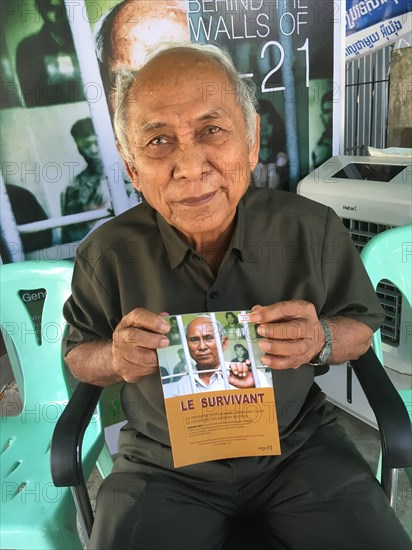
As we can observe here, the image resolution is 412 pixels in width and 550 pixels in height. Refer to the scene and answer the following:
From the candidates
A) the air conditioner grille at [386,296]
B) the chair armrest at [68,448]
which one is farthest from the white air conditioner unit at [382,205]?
the chair armrest at [68,448]

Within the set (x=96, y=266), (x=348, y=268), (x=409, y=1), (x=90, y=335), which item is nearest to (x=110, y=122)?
(x=96, y=266)

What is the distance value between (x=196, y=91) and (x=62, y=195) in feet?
3.59

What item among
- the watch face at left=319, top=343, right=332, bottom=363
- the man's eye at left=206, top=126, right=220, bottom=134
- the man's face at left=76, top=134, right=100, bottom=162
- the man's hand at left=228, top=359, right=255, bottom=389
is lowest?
the watch face at left=319, top=343, right=332, bottom=363

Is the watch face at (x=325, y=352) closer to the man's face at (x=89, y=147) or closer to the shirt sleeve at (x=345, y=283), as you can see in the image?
the shirt sleeve at (x=345, y=283)

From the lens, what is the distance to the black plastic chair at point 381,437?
3.36ft

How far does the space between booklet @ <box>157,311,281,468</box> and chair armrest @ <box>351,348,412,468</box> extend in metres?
0.25

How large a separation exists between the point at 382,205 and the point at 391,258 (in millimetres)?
317

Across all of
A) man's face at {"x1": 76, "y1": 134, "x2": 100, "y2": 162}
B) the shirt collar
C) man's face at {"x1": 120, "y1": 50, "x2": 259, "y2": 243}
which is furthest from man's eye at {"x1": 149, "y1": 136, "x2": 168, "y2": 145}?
man's face at {"x1": 76, "y1": 134, "x2": 100, "y2": 162}

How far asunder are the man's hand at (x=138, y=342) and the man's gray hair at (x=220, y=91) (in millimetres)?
426

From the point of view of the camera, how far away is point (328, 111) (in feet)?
7.54

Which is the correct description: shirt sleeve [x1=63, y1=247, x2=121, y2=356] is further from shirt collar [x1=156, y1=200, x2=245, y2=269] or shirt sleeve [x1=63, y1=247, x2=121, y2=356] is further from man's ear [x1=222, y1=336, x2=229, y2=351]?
man's ear [x1=222, y1=336, x2=229, y2=351]

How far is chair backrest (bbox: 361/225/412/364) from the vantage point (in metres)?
1.51

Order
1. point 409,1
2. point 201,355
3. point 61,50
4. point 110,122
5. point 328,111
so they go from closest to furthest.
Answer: point 201,355 < point 61,50 < point 110,122 < point 328,111 < point 409,1

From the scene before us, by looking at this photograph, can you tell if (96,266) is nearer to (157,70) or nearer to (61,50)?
(157,70)
